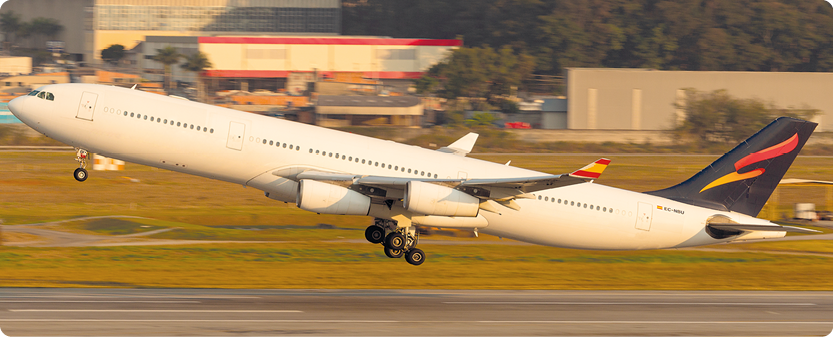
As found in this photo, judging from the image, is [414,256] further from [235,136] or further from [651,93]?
[651,93]

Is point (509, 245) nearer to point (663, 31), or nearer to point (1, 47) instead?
point (663, 31)

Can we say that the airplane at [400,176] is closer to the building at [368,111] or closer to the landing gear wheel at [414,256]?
the landing gear wheel at [414,256]

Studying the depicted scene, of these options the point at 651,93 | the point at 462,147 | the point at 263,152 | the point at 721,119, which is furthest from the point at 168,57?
the point at 263,152

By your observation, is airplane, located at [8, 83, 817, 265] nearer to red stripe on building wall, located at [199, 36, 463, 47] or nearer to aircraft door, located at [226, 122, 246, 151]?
aircraft door, located at [226, 122, 246, 151]

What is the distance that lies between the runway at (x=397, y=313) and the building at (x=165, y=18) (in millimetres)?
139484

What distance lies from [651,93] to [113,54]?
99.7m

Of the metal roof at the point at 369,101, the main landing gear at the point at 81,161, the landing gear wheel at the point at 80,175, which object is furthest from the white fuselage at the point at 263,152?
the metal roof at the point at 369,101

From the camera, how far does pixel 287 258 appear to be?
4522 centimetres

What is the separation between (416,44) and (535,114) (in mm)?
33058

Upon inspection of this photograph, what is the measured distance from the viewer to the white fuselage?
32125mm

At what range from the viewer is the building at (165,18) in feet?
539

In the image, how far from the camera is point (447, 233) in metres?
54.1

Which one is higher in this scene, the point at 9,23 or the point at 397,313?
the point at 9,23

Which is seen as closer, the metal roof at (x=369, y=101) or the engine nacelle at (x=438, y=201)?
the engine nacelle at (x=438, y=201)
